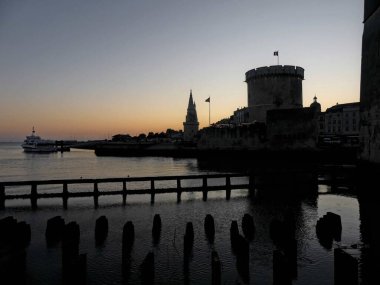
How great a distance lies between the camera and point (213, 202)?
59.4 ft

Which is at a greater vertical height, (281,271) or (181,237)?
(281,271)

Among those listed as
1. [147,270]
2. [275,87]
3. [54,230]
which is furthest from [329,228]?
[275,87]

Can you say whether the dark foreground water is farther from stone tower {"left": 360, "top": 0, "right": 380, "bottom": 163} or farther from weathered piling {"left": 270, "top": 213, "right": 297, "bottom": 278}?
stone tower {"left": 360, "top": 0, "right": 380, "bottom": 163}

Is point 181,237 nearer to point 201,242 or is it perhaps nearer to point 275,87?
point 201,242

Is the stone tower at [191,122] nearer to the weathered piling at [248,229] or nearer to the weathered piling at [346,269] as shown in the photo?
the weathered piling at [248,229]

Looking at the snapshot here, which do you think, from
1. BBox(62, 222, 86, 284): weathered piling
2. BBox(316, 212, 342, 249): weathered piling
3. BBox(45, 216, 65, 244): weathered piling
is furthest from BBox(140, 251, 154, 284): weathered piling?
BBox(316, 212, 342, 249): weathered piling

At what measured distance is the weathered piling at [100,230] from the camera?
1106cm

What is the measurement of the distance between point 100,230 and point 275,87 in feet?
148

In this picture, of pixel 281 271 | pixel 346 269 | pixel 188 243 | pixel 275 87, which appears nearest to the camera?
pixel 346 269

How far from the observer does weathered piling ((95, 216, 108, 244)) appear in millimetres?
11062

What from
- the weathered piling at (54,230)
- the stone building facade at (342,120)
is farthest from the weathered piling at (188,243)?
the stone building facade at (342,120)

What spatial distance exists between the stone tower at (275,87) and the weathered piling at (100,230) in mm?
43754

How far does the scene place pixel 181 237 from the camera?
11383 millimetres

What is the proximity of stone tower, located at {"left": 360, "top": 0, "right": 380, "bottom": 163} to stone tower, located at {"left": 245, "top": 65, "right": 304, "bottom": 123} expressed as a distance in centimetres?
2721
